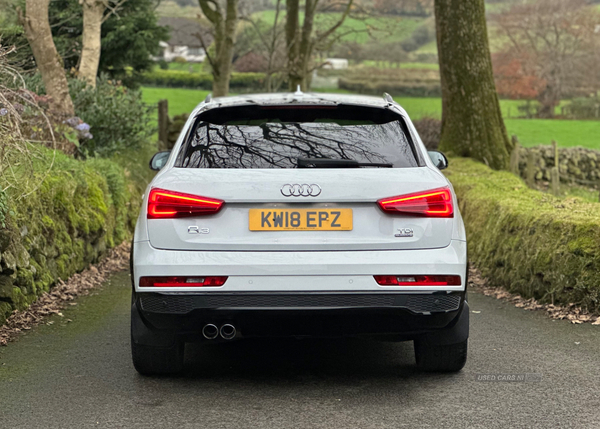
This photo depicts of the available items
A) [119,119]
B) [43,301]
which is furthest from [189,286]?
[119,119]

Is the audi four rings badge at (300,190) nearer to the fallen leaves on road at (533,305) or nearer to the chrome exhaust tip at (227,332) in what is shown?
the chrome exhaust tip at (227,332)

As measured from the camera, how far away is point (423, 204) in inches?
195

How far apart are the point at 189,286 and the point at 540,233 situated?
14.8 feet

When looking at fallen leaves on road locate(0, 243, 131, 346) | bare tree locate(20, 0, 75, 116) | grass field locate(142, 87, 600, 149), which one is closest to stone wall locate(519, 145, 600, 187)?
grass field locate(142, 87, 600, 149)

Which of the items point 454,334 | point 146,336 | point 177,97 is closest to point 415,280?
point 454,334

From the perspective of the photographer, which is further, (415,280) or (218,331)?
(218,331)

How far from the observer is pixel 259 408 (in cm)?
492

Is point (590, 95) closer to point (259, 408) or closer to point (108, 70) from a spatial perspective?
point (108, 70)

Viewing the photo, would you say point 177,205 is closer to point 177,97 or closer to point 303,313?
point 303,313

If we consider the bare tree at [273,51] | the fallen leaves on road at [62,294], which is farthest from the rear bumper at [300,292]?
the bare tree at [273,51]

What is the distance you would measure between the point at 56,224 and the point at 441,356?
474 centimetres

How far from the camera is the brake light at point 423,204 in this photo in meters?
4.90

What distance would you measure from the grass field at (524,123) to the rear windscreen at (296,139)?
40.5m

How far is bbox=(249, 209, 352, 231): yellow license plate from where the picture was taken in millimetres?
4875
